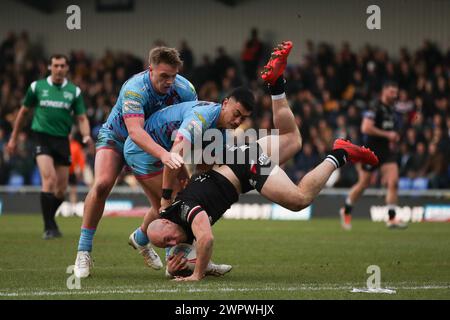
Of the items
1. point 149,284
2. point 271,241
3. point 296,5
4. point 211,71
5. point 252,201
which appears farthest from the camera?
point 296,5

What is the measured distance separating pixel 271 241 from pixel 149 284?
5828mm

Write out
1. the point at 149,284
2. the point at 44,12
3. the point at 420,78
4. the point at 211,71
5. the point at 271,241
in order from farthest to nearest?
1. the point at 44,12
2. the point at 211,71
3. the point at 420,78
4. the point at 271,241
5. the point at 149,284

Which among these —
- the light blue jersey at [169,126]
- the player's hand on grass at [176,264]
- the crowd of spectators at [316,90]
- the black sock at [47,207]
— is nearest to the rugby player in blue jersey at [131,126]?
the light blue jersey at [169,126]

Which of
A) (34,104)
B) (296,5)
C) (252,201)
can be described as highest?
(296,5)

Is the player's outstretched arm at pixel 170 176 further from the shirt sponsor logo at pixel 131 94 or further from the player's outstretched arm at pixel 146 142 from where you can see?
the shirt sponsor logo at pixel 131 94

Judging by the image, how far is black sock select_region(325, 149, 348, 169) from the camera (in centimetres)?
982

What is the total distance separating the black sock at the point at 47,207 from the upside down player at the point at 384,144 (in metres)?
5.59

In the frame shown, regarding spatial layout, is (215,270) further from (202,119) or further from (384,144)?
(384,144)

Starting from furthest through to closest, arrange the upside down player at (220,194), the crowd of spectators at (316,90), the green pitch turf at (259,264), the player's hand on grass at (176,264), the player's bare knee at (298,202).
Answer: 1. the crowd of spectators at (316,90)
2. the player's bare knee at (298,202)
3. the player's hand on grass at (176,264)
4. the upside down player at (220,194)
5. the green pitch turf at (259,264)

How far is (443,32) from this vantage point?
26.8 m

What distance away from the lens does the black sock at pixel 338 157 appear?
9820mm

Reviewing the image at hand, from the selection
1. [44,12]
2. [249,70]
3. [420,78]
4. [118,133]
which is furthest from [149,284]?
[44,12]

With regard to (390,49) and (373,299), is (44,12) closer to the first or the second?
(390,49)

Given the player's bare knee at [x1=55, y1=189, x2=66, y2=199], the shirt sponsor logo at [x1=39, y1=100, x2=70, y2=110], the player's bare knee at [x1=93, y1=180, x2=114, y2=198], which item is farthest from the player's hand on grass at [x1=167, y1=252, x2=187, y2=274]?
the shirt sponsor logo at [x1=39, y1=100, x2=70, y2=110]
